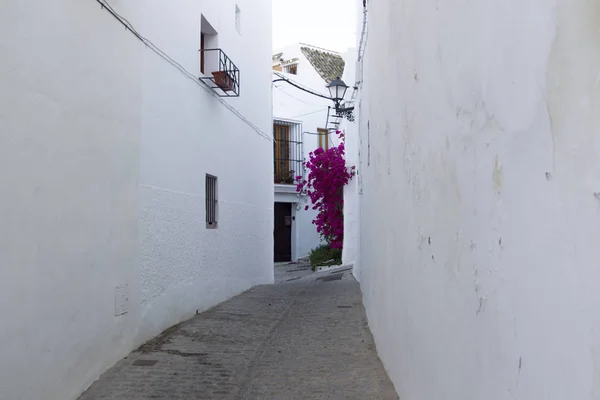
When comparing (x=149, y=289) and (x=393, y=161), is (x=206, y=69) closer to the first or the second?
(x=149, y=289)

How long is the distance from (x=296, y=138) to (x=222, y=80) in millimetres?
13461

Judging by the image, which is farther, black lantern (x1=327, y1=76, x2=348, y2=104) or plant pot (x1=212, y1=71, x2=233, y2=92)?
black lantern (x1=327, y1=76, x2=348, y2=104)

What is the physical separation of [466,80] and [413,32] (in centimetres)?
130

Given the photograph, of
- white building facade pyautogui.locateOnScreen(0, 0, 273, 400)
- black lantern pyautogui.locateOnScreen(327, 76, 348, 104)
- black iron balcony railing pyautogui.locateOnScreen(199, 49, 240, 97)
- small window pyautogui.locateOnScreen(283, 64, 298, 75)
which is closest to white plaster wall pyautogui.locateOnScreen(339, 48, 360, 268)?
black lantern pyautogui.locateOnScreen(327, 76, 348, 104)

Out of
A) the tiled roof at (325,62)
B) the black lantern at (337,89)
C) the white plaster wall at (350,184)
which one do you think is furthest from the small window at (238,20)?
the tiled roof at (325,62)

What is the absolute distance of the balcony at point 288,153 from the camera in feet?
70.1

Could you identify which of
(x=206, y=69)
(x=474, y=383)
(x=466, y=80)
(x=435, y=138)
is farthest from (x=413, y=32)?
(x=206, y=69)

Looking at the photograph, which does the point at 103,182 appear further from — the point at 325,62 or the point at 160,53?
the point at 325,62

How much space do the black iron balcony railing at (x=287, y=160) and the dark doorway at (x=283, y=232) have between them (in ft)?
3.90

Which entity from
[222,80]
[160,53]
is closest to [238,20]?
[222,80]

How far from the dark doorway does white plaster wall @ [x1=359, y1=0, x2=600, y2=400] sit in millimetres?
18425

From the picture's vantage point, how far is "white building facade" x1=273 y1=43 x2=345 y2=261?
70.3 ft

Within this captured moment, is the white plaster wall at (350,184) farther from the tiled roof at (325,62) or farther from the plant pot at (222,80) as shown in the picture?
the tiled roof at (325,62)

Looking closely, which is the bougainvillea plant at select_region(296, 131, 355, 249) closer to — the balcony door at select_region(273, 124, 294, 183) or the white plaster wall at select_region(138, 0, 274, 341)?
the white plaster wall at select_region(138, 0, 274, 341)
